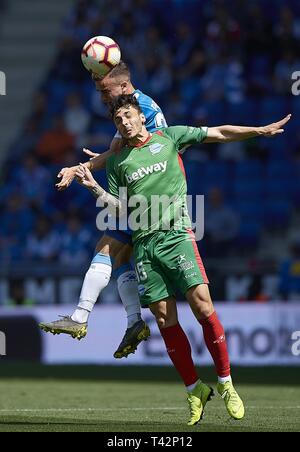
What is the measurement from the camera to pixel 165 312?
8656mm

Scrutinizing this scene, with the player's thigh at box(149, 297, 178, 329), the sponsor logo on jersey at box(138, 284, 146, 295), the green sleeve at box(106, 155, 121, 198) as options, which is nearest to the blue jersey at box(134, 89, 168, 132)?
the green sleeve at box(106, 155, 121, 198)

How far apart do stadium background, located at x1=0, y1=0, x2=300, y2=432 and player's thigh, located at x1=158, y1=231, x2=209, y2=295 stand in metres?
5.87

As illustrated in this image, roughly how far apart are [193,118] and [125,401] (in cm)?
981

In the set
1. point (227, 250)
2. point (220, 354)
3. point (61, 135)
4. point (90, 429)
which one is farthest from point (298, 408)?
point (61, 135)

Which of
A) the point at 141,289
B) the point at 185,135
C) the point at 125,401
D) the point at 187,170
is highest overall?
A: the point at 187,170

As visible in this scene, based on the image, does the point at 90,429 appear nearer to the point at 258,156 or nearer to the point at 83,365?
the point at 83,365

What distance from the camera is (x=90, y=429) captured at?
8.00 metres

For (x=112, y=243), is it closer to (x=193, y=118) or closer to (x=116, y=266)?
(x=116, y=266)

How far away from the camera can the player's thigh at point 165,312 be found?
8625 millimetres

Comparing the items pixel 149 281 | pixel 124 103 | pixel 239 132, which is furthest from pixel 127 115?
pixel 149 281

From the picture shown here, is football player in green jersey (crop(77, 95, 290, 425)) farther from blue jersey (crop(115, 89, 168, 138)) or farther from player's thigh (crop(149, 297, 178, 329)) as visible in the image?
blue jersey (crop(115, 89, 168, 138))

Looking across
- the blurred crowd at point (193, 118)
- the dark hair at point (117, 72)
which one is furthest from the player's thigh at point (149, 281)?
→ the blurred crowd at point (193, 118)

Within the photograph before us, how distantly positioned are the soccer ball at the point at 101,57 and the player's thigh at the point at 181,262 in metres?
1.61

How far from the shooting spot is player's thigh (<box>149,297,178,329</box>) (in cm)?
862
